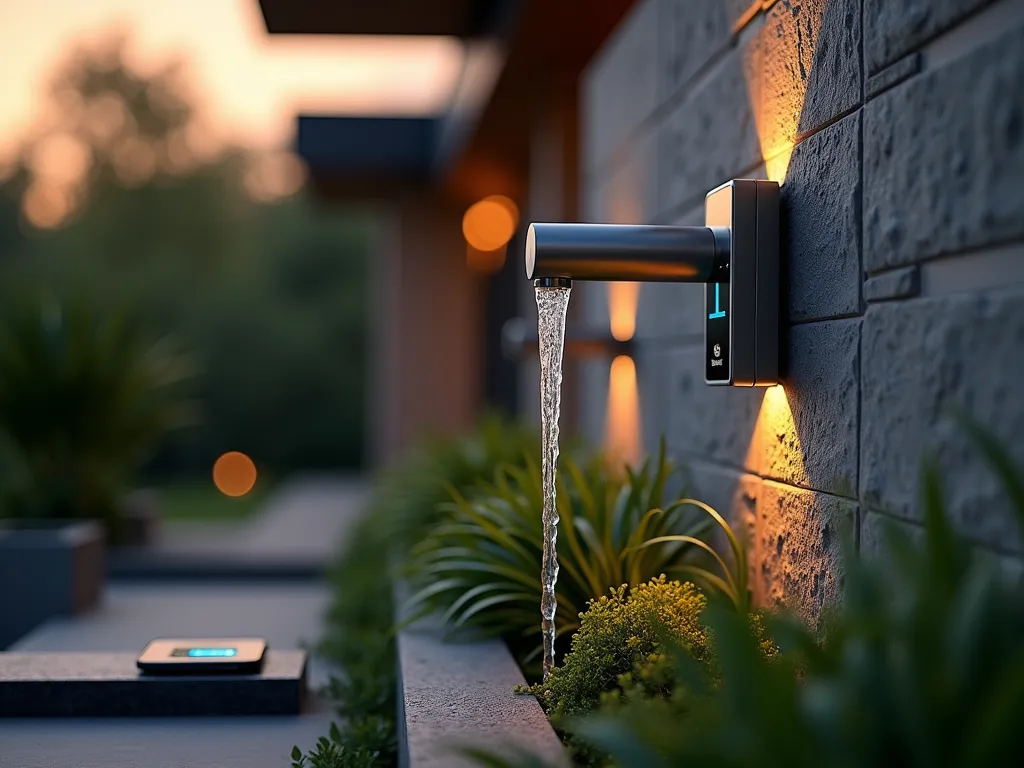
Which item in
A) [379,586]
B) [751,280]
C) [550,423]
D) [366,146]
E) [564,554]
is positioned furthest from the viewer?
[366,146]

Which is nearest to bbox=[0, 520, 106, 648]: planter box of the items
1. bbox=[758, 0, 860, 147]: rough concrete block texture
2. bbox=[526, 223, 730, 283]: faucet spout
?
bbox=[526, 223, 730, 283]: faucet spout

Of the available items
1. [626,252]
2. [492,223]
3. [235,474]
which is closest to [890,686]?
[626,252]

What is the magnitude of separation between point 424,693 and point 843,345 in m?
1.03

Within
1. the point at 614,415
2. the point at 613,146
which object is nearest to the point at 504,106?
the point at 613,146

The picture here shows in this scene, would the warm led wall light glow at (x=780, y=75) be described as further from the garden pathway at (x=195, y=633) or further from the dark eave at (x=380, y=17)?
the dark eave at (x=380, y=17)

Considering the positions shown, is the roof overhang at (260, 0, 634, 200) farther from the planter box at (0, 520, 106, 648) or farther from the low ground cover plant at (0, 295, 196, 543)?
the planter box at (0, 520, 106, 648)

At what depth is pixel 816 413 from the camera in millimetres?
2229

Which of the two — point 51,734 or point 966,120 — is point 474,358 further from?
point 966,120

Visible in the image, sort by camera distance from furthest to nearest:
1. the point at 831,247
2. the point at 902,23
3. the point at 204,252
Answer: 1. the point at 204,252
2. the point at 831,247
3. the point at 902,23

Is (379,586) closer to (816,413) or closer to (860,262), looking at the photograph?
(816,413)

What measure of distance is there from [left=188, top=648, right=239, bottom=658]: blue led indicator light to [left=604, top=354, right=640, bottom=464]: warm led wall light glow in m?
1.30

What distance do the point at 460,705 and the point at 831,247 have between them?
3.53ft

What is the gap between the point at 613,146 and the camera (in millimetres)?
4402

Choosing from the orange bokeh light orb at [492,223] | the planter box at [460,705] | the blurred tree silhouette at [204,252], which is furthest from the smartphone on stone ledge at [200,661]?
the blurred tree silhouette at [204,252]
